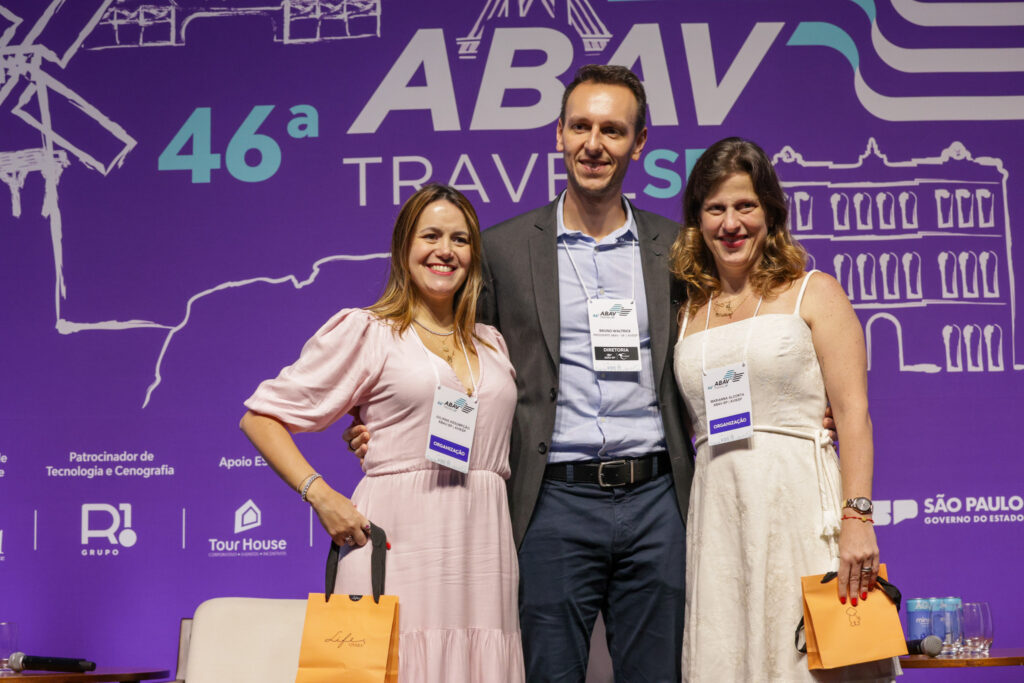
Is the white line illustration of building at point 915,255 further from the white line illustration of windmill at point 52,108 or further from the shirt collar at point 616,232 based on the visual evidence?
the white line illustration of windmill at point 52,108

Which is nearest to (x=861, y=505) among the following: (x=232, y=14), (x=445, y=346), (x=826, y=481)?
(x=826, y=481)

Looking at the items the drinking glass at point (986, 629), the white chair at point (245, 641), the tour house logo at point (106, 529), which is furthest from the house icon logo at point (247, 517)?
the drinking glass at point (986, 629)

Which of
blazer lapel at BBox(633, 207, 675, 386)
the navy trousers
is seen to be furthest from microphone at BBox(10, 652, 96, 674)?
blazer lapel at BBox(633, 207, 675, 386)

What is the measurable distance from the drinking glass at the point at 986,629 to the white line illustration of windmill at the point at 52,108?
405 cm

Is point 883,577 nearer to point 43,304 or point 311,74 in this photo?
point 311,74

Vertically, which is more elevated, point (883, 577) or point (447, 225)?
point (447, 225)

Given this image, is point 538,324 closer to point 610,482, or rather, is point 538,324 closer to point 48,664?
point 610,482

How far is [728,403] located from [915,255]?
7.71 ft

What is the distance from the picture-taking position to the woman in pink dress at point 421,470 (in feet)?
7.83

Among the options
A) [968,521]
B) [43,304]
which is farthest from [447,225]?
[968,521]

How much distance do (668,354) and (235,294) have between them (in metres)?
2.41

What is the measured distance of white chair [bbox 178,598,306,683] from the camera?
3.34 meters

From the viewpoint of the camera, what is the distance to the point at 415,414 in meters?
2.45

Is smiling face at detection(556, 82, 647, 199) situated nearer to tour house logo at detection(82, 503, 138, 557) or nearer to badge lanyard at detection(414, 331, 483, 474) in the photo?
badge lanyard at detection(414, 331, 483, 474)
